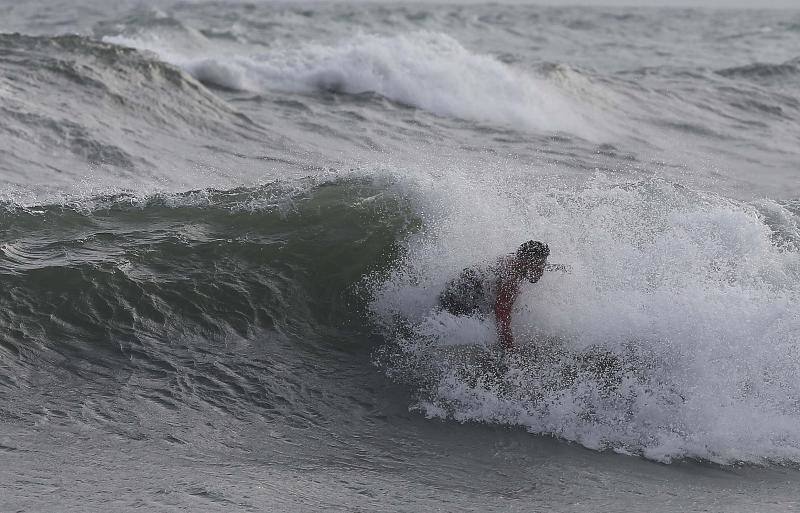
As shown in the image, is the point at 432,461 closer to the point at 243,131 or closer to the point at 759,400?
the point at 759,400

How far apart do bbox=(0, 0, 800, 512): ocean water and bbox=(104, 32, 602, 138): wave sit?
10.1 feet

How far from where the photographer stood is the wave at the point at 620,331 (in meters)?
6.19

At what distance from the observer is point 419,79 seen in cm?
1802

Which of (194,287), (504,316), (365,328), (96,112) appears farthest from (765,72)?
(194,287)

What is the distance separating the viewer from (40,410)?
583 cm

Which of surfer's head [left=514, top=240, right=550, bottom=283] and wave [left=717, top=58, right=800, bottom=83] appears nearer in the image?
surfer's head [left=514, top=240, right=550, bottom=283]

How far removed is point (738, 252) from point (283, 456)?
14.3 ft

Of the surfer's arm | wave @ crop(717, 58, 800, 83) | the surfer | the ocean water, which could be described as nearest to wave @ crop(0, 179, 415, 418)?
the ocean water

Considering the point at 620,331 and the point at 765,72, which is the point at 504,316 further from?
the point at 765,72

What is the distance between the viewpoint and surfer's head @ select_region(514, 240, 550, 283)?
6801 millimetres

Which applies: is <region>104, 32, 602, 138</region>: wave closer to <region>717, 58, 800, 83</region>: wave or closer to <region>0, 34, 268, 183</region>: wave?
<region>0, 34, 268, 183</region>: wave

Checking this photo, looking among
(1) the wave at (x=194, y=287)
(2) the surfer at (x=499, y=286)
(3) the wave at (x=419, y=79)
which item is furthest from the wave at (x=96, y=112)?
(2) the surfer at (x=499, y=286)

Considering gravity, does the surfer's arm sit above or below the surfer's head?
below

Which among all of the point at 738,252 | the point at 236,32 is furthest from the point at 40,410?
the point at 236,32
